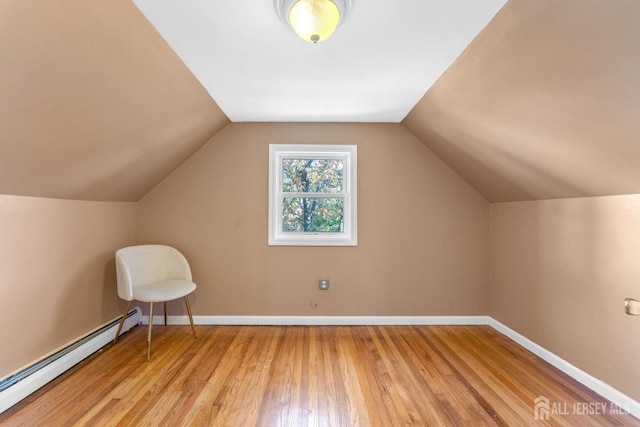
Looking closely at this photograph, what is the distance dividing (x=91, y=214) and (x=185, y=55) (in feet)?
5.35

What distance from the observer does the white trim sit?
1.73 meters

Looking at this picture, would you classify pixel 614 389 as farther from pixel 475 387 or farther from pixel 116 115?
pixel 116 115

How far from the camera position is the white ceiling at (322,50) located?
54.6 inches

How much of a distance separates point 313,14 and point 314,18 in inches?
0.6

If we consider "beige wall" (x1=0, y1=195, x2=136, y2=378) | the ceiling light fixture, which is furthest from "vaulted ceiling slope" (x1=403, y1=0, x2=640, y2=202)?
"beige wall" (x1=0, y1=195, x2=136, y2=378)

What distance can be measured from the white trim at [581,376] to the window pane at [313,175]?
217cm

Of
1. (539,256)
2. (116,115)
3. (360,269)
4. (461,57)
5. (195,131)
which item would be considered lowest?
(360,269)

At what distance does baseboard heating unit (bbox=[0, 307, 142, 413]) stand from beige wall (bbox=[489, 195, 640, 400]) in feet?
12.0

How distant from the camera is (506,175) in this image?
2.41 meters

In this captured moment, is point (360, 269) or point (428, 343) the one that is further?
point (360, 269)

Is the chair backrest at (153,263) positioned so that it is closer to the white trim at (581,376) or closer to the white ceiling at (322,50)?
the white ceiling at (322,50)

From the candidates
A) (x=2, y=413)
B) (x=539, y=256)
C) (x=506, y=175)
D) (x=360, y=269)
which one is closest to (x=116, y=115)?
(x=2, y=413)

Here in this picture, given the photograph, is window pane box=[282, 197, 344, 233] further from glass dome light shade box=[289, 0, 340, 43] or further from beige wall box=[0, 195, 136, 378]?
glass dome light shade box=[289, 0, 340, 43]

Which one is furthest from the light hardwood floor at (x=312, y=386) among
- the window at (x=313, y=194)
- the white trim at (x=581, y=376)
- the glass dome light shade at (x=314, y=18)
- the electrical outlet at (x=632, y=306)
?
the glass dome light shade at (x=314, y=18)
